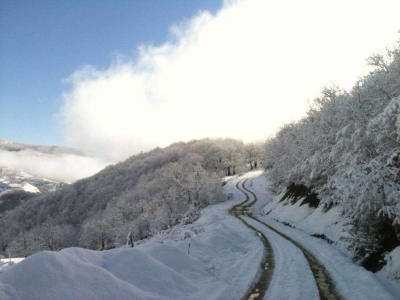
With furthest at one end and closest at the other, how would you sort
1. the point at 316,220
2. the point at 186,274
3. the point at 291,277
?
the point at 316,220 < the point at 291,277 < the point at 186,274

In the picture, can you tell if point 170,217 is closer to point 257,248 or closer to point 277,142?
point 277,142

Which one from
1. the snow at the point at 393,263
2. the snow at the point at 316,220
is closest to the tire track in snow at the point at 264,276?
the snow at the point at 316,220

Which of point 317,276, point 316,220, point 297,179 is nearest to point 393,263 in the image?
point 317,276

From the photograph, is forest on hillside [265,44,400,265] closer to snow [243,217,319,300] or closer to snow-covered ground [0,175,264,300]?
snow [243,217,319,300]

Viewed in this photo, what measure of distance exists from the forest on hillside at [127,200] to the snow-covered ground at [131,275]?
25353 millimetres

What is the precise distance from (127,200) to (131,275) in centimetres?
7737

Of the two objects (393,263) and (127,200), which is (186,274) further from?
(127,200)

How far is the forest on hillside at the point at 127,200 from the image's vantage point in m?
50.2

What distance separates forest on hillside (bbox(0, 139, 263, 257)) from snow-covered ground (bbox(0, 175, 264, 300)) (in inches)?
998

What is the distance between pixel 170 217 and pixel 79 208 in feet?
263

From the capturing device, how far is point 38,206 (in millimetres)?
123312

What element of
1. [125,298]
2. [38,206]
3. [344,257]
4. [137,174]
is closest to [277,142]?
[344,257]

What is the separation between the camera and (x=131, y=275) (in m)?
9.61

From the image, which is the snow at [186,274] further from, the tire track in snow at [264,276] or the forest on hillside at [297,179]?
the forest on hillside at [297,179]
